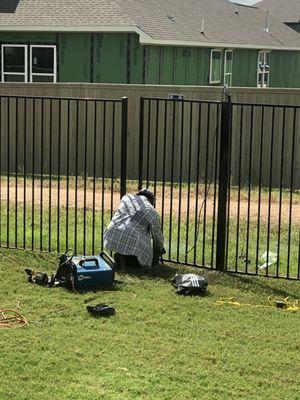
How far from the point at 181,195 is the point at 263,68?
20.7 m

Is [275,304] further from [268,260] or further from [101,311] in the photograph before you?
[101,311]

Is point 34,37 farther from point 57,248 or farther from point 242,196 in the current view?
point 57,248

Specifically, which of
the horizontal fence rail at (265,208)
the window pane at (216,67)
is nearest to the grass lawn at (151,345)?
the horizontal fence rail at (265,208)

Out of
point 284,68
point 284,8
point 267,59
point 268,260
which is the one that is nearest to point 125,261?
point 268,260

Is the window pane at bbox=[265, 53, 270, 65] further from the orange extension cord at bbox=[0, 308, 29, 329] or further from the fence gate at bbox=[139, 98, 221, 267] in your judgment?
the orange extension cord at bbox=[0, 308, 29, 329]

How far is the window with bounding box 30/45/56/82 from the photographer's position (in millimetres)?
21984

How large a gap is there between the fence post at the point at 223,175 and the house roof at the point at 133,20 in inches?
519

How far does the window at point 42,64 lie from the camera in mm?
21984

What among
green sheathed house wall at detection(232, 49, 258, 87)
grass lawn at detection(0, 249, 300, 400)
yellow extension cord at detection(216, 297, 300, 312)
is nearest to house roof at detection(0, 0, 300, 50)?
green sheathed house wall at detection(232, 49, 258, 87)

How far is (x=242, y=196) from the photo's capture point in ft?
44.1

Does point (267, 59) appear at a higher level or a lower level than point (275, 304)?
higher

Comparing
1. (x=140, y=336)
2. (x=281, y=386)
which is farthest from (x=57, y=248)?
(x=281, y=386)

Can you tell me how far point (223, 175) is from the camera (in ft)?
26.5

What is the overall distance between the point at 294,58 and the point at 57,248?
1125 inches
